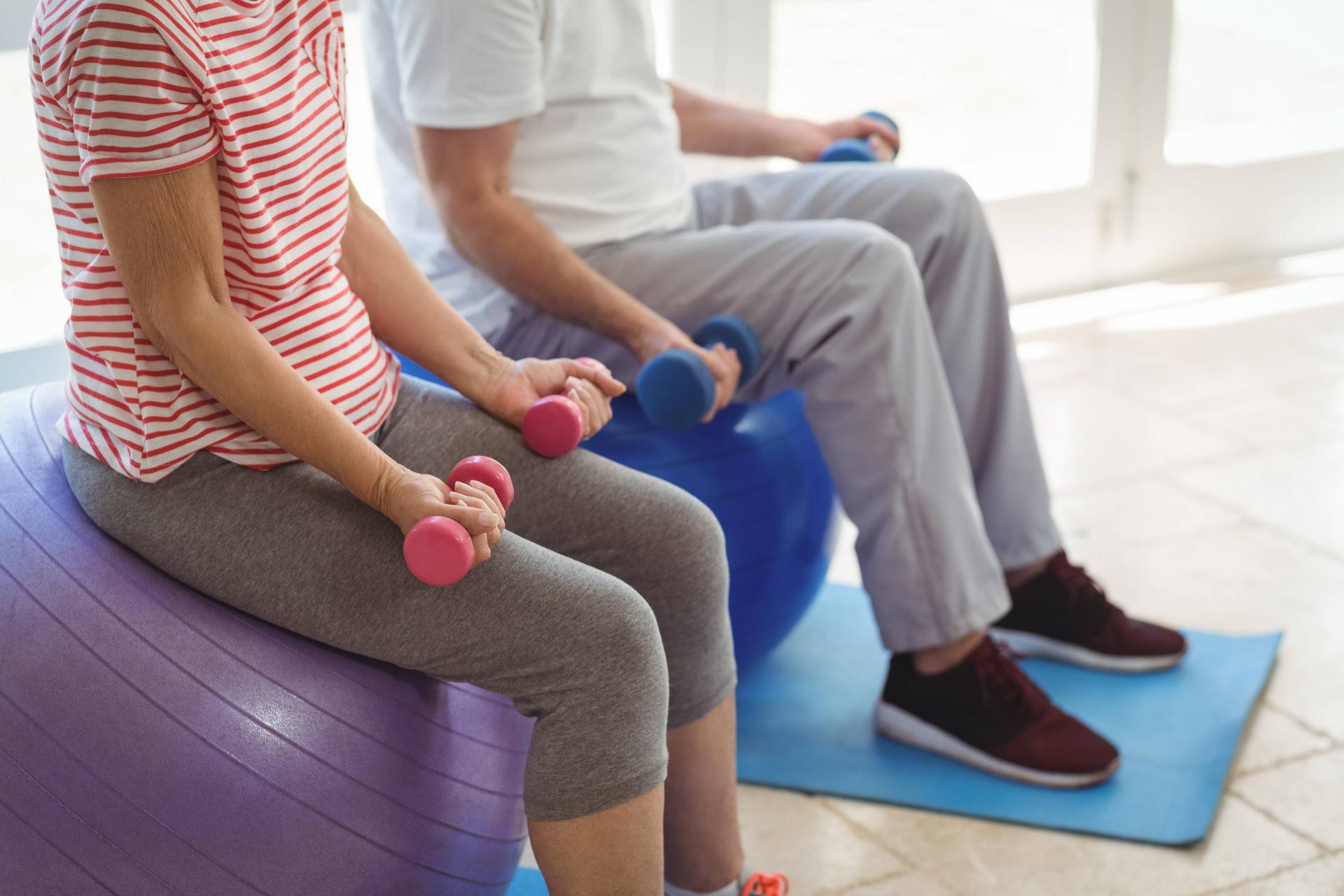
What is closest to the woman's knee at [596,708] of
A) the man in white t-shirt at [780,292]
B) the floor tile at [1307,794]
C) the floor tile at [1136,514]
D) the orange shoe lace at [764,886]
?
the orange shoe lace at [764,886]

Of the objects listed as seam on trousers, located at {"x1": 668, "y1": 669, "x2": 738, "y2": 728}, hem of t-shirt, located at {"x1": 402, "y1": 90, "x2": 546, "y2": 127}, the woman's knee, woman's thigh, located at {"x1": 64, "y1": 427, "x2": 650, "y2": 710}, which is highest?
hem of t-shirt, located at {"x1": 402, "y1": 90, "x2": 546, "y2": 127}

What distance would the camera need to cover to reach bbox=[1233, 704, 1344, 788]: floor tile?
63.7 inches

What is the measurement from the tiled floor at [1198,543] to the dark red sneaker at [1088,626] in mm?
141

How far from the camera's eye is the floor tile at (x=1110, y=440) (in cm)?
240

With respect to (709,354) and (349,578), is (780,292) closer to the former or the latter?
(709,354)

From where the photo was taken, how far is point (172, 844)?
3.26 feet

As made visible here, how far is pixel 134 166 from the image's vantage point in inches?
37.3

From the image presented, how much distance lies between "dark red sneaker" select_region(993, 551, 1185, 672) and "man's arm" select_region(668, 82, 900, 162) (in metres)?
0.66

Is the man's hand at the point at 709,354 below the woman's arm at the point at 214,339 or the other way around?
below

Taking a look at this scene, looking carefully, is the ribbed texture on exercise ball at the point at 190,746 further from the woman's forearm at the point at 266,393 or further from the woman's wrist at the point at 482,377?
the woman's wrist at the point at 482,377

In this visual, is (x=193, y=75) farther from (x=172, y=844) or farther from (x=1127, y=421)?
(x=1127, y=421)

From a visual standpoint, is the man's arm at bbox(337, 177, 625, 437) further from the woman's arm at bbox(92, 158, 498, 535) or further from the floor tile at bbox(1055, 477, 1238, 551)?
the floor tile at bbox(1055, 477, 1238, 551)

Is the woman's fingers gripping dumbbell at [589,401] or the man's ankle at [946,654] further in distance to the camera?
the man's ankle at [946,654]

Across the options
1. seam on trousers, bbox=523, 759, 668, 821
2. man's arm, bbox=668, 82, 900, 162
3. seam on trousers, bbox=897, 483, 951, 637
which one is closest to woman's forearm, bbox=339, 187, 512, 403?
seam on trousers, bbox=523, 759, 668, 821
